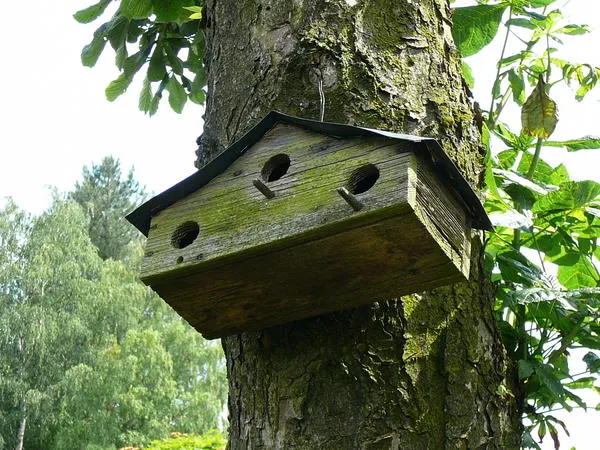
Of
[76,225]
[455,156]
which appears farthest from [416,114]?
[76,225]

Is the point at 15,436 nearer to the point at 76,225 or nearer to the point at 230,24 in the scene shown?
the point at 76,225

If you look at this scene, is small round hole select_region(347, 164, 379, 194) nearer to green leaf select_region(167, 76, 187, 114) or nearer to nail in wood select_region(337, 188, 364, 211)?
nail in wood select_region(337, 188, 364, 211)

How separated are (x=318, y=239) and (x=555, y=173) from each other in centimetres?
112

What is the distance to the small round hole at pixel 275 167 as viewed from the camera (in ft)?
4.58

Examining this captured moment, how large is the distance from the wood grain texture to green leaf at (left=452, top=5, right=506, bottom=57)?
83 centimetres

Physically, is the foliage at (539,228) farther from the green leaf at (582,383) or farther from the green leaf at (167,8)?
the green leaf at (167,8)

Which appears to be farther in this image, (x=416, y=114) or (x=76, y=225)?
(x=76, y=225)

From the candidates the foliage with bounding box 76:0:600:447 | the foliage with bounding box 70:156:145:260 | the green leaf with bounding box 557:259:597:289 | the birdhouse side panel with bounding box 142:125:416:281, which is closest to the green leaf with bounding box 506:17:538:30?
the foliage with bounding box 76:0:600:447

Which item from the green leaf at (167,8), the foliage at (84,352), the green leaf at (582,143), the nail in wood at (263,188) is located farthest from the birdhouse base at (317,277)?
the foliage at (84,352)

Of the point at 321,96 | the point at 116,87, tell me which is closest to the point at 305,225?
the point at 321,96

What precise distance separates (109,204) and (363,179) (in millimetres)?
29745

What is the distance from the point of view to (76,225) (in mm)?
22516

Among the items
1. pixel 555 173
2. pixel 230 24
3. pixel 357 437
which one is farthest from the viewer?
pixel 555 173

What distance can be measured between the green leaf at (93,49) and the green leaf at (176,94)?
1.12 feet
